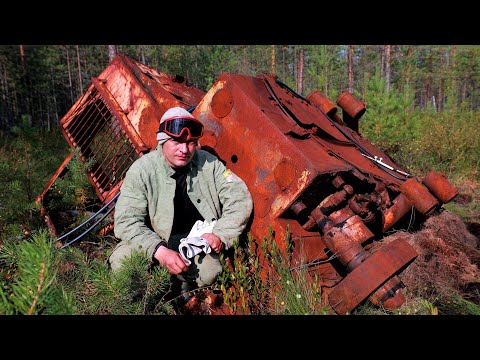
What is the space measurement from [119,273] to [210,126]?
1.54 m

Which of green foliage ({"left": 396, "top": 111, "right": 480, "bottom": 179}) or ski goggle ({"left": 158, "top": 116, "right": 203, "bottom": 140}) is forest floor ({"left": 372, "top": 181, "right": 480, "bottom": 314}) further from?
green foliage ({"left": 396, "top": 111, "right": 480, "bottom": 179})

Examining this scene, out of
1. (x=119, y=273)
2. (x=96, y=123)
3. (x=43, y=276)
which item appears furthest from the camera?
(x=96, y=123)

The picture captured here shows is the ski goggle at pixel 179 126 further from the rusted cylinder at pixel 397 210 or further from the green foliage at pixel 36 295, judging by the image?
the rusted cylinder at pixel 397 210

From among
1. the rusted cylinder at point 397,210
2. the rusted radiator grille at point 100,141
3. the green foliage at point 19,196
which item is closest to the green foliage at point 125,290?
the rusted radiator grille at point 100,141

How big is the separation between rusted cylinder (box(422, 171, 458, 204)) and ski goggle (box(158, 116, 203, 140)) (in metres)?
2.42

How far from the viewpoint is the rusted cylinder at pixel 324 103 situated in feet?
14.2

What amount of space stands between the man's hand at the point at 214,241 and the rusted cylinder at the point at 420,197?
1.82m

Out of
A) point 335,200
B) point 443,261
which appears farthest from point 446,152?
point 335,200

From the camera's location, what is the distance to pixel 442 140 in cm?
787

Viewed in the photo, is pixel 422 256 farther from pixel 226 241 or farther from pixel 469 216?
pixel 469 216

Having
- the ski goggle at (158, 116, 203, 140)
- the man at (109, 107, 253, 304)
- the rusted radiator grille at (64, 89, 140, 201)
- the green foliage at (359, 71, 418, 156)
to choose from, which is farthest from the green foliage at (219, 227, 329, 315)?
the green foliage at (359, 71, 418, 156)

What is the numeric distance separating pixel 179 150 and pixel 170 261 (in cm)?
84
